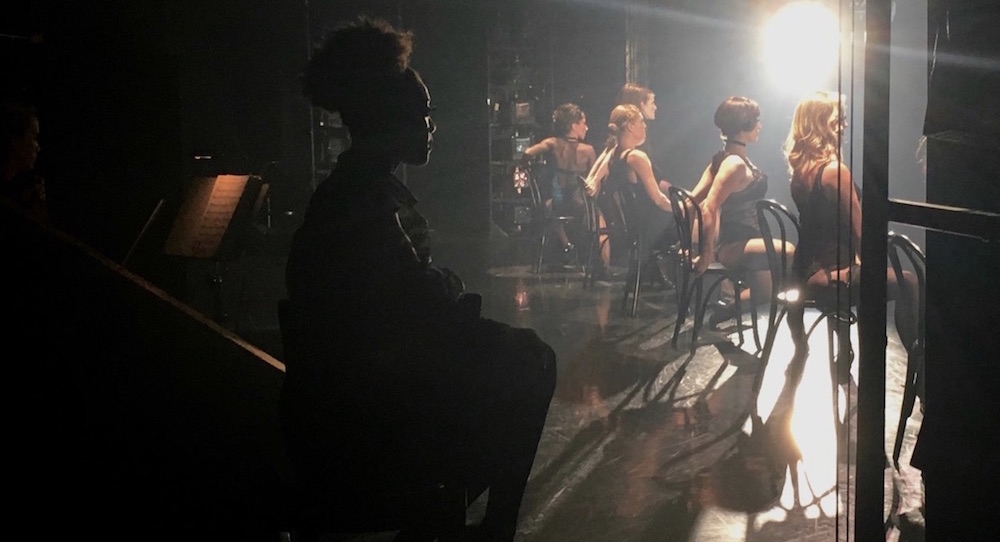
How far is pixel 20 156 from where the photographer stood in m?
3.05

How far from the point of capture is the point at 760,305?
252 inches

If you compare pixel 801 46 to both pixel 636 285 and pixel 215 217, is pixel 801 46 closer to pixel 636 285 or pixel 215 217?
pixel 636 285

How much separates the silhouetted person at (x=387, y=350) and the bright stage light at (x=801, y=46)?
6.32m

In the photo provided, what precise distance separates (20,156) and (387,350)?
1.99m

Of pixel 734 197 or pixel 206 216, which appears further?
pixel 734 197

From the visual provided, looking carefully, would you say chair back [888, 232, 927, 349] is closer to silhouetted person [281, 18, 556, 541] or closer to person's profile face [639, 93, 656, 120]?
silhouetted person [281, 18, 556, 541]

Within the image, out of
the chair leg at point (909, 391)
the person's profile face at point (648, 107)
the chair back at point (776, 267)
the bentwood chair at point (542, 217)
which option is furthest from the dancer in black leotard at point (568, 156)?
the chair leg at point (909, 391)

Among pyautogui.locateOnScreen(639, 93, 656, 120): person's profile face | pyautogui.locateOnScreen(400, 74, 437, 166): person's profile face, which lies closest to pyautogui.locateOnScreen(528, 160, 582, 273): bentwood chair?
pyautogui.locateOnScreen(639, 93, 656, 120): person's profile face

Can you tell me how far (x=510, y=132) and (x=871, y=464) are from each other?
867 centimetres

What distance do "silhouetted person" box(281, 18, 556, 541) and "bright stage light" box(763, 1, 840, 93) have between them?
6.32 metres

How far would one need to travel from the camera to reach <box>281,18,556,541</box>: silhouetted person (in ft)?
5.53

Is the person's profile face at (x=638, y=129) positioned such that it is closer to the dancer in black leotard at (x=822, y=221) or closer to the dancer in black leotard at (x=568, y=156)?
the dancer in black leotard at (x=568, y=156)

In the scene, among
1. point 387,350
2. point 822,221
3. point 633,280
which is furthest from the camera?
point 633,280

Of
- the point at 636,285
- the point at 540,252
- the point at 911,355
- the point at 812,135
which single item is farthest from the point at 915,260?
the point at 540,252
